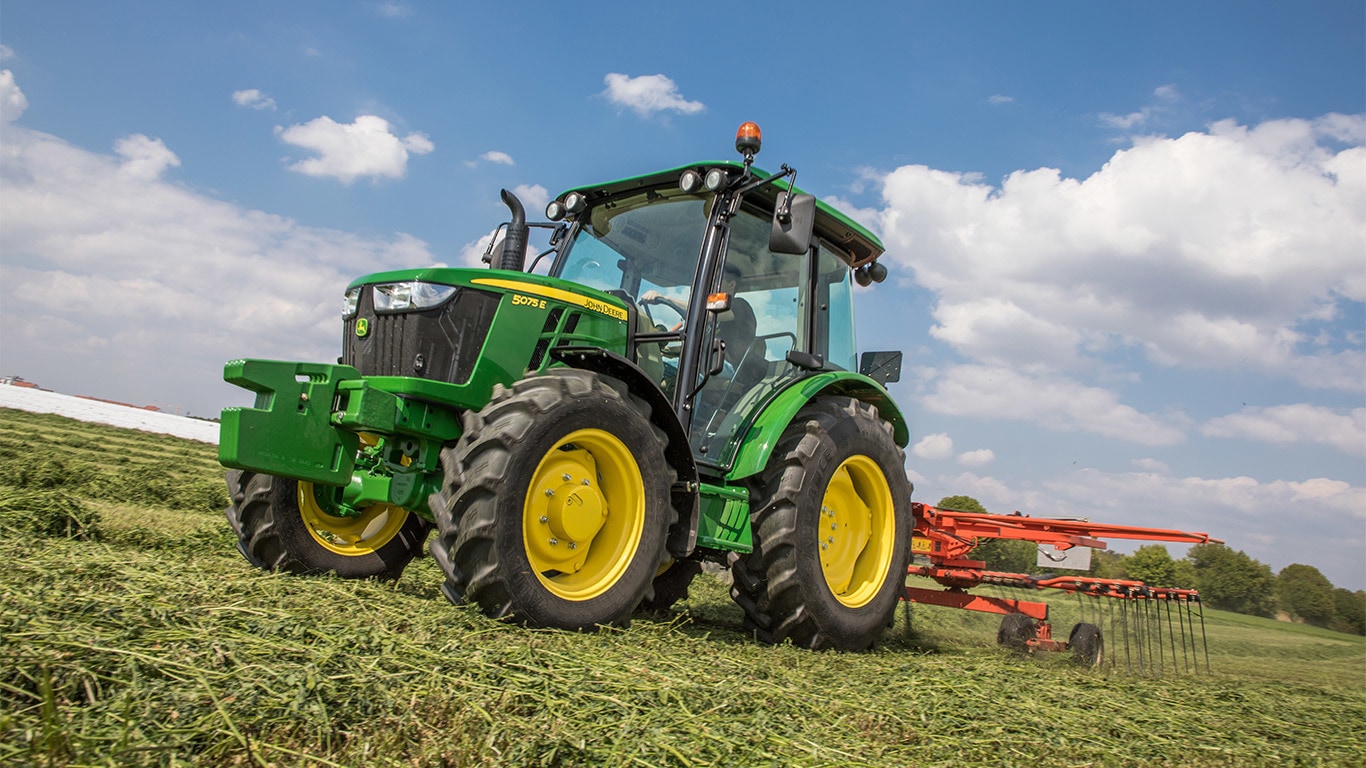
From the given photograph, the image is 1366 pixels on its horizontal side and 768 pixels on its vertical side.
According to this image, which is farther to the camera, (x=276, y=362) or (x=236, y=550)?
(x=236, y=550)

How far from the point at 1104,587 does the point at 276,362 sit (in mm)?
6129

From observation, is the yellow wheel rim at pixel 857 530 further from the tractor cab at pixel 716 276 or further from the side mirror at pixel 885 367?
the side mirror at pixel 885 367

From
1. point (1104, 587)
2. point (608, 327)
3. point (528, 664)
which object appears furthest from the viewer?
point (1104, 587)

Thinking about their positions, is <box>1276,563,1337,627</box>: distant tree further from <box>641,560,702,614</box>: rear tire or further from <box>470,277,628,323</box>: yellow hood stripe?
<box>470,277,628,323</box>: yellow hood stripe

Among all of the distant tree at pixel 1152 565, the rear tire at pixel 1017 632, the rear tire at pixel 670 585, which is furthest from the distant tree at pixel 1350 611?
the rear tire at pixel 670 585

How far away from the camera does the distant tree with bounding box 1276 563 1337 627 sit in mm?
18453

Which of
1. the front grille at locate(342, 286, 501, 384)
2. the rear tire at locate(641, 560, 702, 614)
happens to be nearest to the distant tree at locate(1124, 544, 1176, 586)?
the rear tire at locate(641, 560, 702, 614)

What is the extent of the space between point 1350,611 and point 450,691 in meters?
21.9

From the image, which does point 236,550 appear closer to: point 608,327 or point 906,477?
point 608,327

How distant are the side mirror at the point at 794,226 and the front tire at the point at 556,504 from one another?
1.06 meters

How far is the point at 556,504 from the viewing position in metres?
3.50

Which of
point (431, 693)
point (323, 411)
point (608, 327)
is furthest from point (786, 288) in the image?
point (431, 693)

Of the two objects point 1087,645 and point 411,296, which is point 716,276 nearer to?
point 411,296

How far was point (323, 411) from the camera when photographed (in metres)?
3.62
